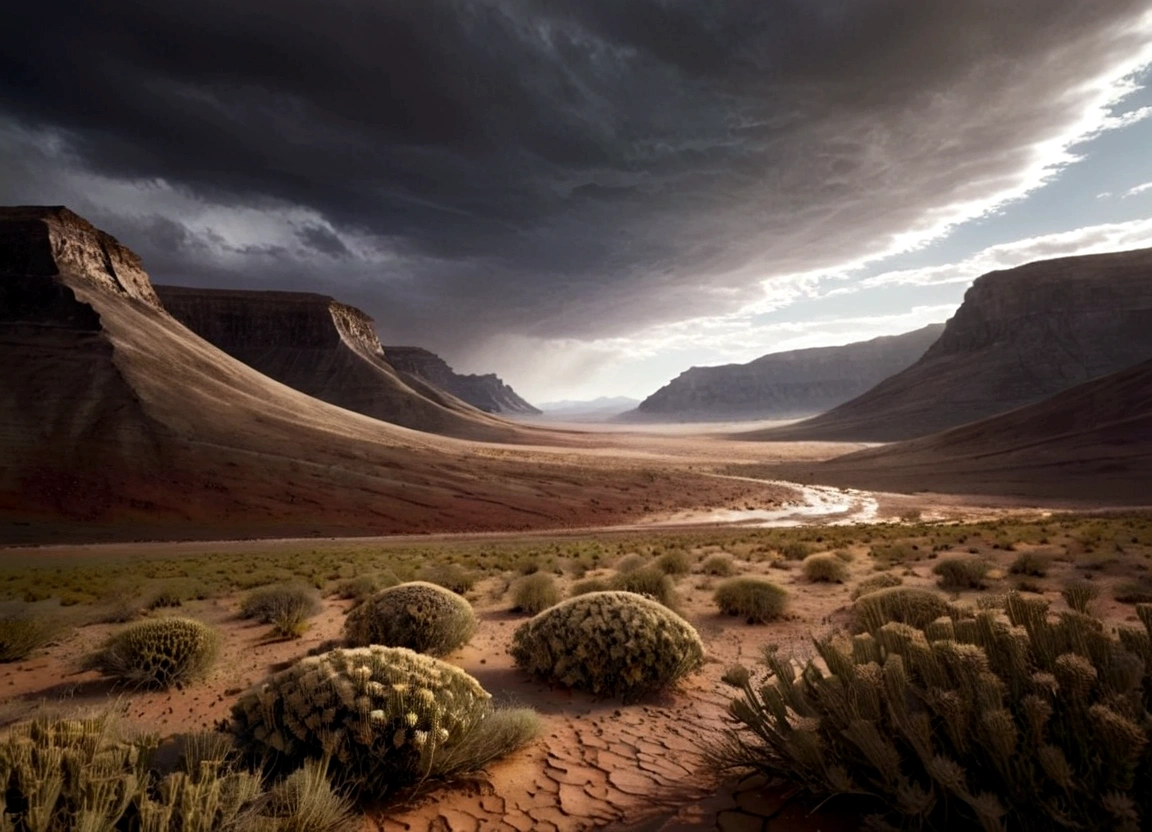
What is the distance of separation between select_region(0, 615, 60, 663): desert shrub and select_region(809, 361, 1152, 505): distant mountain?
5137 cm

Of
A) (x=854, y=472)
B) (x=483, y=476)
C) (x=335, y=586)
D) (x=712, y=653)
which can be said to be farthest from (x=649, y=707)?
(x=854, y=472)

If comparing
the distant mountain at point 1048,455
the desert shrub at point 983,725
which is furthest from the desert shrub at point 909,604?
the distant mountain at point 1048,455

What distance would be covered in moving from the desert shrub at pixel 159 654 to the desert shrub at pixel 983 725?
24.5ft

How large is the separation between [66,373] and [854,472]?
2816 inches

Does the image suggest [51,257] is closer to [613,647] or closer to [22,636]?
[22,636]

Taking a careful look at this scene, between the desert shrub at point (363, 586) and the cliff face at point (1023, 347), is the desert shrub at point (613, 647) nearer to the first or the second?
the desert shrub at point (363, 586)

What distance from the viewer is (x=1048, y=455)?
5100 centimetres

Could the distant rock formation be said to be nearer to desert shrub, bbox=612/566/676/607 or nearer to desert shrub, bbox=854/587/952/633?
desert shrub, bbox=612/566/676/607

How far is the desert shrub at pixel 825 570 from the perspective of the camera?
1418 centimetres

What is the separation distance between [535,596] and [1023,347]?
13355 centimetres

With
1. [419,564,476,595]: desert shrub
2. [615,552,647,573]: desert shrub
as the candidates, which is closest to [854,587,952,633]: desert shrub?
[615,552,647,573]: desert shrub

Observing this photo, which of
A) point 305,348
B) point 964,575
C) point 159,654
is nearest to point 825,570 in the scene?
point 964,575

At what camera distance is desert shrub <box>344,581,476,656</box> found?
879 cm

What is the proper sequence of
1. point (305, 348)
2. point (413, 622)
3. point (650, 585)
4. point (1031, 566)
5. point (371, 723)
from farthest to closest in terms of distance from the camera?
point (305, 348) → point (1031, 566) → point (650, 585) → point (413, 622) → point (371, 723)
